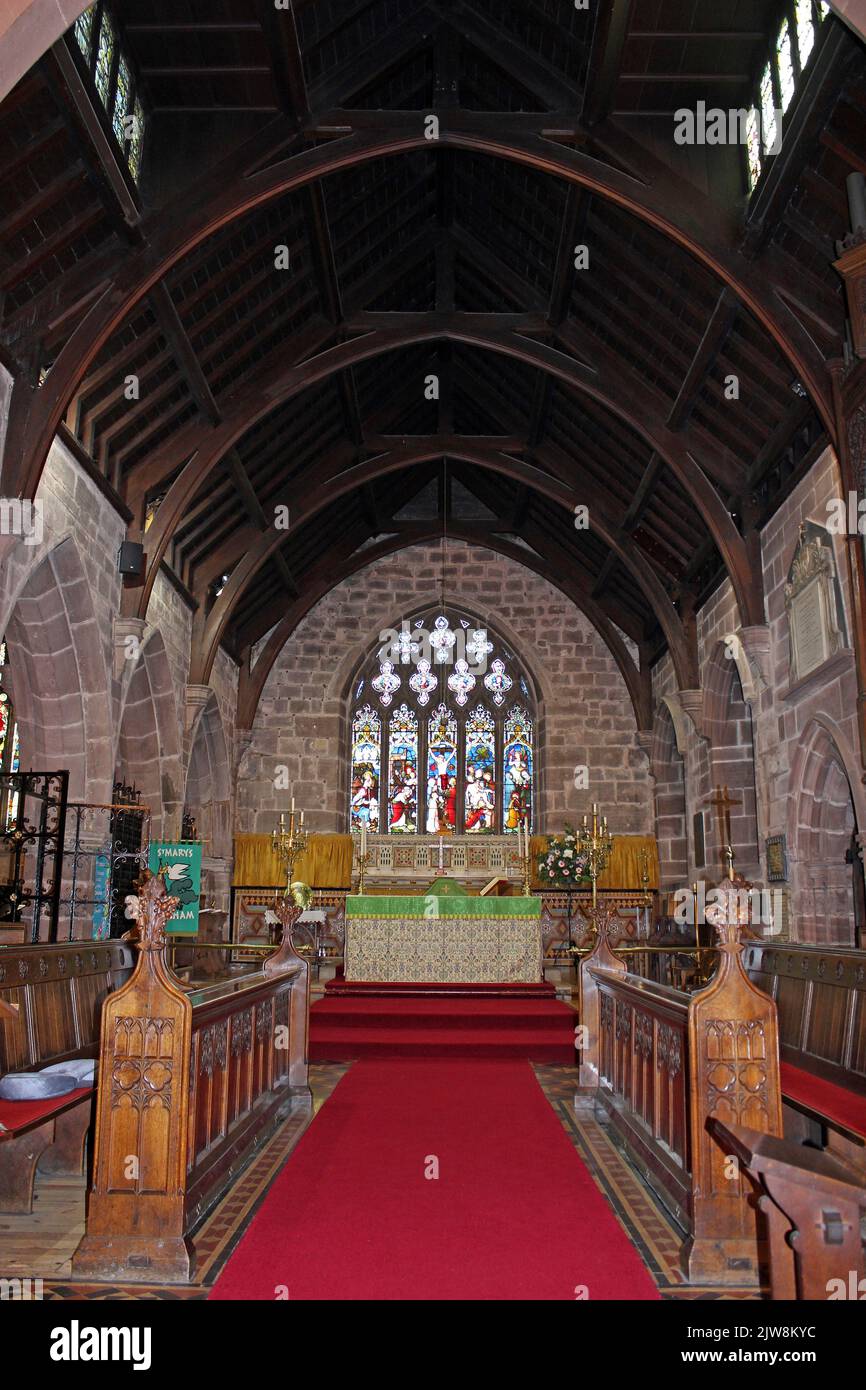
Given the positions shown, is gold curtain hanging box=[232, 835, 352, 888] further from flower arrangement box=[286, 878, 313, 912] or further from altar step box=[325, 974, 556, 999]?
altar step box=[325, 974, 556, 999]

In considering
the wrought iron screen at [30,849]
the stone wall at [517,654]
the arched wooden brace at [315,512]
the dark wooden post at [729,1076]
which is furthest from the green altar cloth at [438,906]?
the dark wooden post at [729,1076]

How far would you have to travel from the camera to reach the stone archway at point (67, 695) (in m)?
9.50

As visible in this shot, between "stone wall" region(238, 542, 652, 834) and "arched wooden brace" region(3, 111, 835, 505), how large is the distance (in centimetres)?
835

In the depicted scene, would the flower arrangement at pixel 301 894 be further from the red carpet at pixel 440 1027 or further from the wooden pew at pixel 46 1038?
the wooden pew at pixel 46 1038

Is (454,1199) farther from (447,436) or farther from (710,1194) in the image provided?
(447,436)

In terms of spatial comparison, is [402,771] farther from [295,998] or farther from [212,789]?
[295,998]

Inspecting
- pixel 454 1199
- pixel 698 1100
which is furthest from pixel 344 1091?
pixel 698 1100

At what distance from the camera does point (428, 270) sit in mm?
11719

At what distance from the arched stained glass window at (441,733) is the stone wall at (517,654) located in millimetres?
365

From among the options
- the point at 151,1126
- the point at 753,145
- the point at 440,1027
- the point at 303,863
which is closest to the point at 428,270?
the point at 753,145

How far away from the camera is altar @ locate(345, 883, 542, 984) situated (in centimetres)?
949

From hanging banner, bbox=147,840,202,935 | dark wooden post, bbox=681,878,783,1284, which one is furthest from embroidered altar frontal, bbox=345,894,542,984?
dark wooden post, bbox=681,878,783,1284

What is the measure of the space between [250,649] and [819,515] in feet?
30.5

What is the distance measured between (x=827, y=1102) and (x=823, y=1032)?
1219 mm
